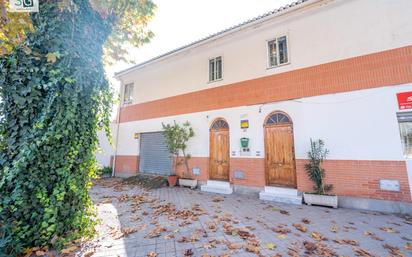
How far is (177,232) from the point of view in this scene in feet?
12.3

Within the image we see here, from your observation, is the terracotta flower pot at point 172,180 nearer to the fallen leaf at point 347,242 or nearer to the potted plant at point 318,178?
the potted plant at point 318,178

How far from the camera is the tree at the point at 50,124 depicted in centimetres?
278

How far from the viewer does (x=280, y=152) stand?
675 cm

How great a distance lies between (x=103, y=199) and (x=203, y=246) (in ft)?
16.3

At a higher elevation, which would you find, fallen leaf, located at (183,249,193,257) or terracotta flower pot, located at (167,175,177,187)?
terracotta flower pot, located at (167,175,177,187)

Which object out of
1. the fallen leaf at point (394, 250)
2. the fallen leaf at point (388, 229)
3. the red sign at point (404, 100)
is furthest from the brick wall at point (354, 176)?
the fallen leaf at point (394, 250)

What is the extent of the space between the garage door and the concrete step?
2528 millimetres

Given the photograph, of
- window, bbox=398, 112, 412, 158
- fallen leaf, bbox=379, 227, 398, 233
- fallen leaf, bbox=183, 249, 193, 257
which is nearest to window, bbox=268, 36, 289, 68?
window, bbox=398, 112, 412, 158

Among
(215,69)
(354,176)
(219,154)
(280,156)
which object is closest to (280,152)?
(280,156)

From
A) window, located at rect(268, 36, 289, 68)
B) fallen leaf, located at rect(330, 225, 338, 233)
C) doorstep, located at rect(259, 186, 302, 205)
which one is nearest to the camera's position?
fallen leaf, located at rect(330, 225, 338, 233)

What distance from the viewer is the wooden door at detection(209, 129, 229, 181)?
7895mm

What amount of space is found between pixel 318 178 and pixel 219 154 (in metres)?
3.78

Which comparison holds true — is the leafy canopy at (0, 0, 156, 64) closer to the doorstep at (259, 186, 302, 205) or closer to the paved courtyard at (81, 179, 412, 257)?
the paved courtyard at (81, 179, 412, 257)

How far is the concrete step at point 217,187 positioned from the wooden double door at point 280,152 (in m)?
1.59
